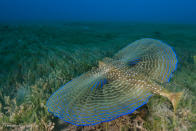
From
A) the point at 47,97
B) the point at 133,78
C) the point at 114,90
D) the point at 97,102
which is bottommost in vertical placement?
the point at 47,97

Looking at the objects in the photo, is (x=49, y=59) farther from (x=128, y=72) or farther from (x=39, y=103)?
(x=128, y=72)

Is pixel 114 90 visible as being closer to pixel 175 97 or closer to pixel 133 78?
pixel 133 78

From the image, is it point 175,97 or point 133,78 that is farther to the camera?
point 133,78

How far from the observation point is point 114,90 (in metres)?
1.85

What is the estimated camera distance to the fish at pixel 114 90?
1.57 meters

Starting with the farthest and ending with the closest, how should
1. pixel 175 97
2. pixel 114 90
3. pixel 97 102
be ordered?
pixel 114 90, pixel 97 102, pixel 175 97

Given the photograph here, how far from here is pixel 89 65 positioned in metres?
3.08

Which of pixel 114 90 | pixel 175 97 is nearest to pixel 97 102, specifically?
pixel 114 90

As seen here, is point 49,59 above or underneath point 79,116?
above

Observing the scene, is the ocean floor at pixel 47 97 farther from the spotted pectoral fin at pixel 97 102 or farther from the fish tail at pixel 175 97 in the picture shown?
the spotted pectoral fin at pixel 97 102

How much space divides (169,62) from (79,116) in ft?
5.70

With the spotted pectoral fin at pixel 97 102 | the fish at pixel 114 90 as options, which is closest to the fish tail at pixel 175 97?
the fish at pixel 114 90

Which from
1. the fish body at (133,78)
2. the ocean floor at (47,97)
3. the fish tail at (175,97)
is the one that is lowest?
the ocean floor at (47,97)

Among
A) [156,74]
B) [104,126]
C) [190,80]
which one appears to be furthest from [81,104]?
[190,80]
